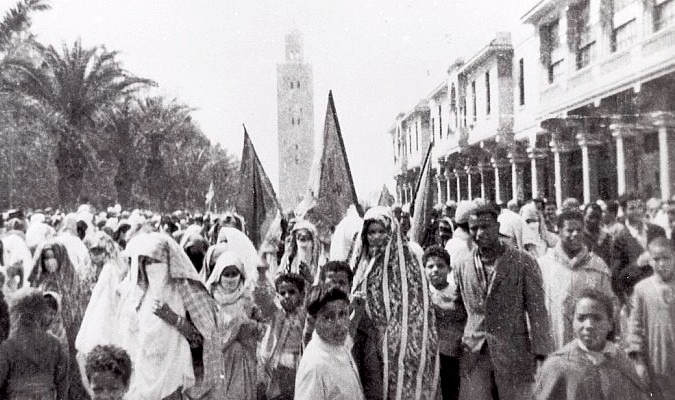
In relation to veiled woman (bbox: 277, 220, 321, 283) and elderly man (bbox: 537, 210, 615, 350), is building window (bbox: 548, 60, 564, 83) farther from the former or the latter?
elderly man (bbox: 537, 210, 615, 350)

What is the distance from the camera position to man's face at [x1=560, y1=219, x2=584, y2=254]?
5.37 meters

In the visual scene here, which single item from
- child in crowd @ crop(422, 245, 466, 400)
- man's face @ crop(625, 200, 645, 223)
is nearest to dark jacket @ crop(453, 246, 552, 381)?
child in crowd @ crop(422, 245, 466, 400)

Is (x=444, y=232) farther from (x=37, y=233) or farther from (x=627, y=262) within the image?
(x=37, y=233)

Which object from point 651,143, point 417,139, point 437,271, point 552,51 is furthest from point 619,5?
point 417,139

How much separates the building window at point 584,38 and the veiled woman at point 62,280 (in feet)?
44.4

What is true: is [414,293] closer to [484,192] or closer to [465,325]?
[465,325]

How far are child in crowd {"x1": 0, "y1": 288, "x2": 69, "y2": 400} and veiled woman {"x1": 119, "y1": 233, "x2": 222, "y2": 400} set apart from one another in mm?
645

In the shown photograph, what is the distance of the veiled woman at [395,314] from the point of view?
15.8 ft

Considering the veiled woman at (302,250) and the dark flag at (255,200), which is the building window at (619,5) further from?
the veiled woman at (302,250)

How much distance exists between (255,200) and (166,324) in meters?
4.36

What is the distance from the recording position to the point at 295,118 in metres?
69.1

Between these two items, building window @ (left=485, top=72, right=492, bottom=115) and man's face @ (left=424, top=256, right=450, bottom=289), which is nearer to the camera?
man's face @ (left=424, top=256, right=450, bottom=289)

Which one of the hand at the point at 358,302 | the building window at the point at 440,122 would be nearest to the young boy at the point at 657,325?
the hand at the point at 358,302

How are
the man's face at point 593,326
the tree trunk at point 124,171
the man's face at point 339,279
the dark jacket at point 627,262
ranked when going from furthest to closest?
the tree trunk at point 124,171 < the dark jacket at point 627,262 < the man's face at point 339,279 < the man's face at point 593,326
